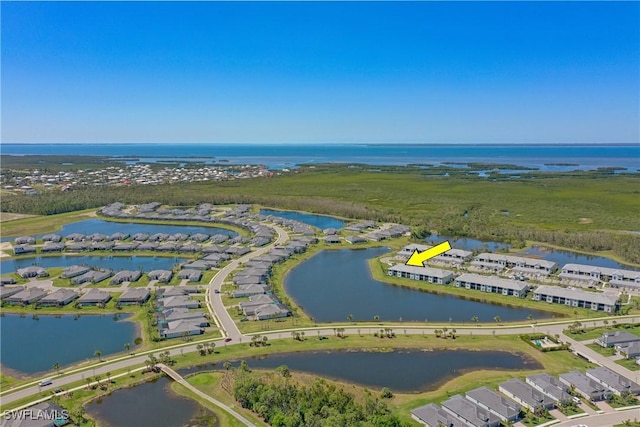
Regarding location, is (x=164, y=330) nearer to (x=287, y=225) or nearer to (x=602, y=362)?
(x=602, y=362)

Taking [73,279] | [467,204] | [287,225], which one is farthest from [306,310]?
[467,204]

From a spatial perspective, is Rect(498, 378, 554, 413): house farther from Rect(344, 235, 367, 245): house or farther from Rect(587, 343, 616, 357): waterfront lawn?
Rect(344, 235, 367, 245): house

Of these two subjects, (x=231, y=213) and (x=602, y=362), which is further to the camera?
(x=231, y=213)

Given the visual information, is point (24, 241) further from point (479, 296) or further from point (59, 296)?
point (479, 296)

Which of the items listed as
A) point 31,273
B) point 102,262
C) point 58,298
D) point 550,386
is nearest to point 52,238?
point 102,262

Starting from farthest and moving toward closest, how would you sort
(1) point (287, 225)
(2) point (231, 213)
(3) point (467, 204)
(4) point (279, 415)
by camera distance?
(3) point (467, 204) < (2) point (231, 213) < (1) point (287, 225) < (4) point (279, 415)

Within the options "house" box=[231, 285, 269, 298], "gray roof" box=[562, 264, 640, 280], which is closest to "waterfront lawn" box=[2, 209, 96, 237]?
"house" box=[231, 285, 269, 298]
